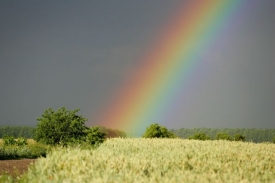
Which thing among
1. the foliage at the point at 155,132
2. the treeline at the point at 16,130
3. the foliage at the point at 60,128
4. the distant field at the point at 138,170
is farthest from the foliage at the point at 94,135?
the treeline at the point at 16,130

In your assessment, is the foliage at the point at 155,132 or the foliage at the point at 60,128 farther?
the foliage at the point at 155,132

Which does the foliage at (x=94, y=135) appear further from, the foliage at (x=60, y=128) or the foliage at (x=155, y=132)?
the foliage at (x=155, y=132)

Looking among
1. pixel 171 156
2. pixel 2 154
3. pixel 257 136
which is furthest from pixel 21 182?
pixel 257 136

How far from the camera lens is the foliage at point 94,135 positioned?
25522 millimetres

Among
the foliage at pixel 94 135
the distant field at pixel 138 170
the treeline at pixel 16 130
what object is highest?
the treeline at pixel 16 130

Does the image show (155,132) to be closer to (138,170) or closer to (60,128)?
(60,128)

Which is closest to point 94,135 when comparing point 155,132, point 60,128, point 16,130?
point 60,128

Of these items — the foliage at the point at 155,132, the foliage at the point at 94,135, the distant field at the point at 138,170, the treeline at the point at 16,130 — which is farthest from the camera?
the treeline at the point at 16,130

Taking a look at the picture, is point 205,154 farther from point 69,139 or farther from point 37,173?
point 69,139

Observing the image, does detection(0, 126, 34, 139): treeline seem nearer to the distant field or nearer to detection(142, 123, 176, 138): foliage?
detection(142, 123, 176, 138): foliage

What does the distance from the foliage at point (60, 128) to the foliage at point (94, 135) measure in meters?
0.90

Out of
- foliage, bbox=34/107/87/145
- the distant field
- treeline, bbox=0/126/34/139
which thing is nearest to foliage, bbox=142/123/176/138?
foliage, bbox=34/107/87/145

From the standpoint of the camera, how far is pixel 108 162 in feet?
35.6

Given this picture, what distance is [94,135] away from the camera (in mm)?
26312
